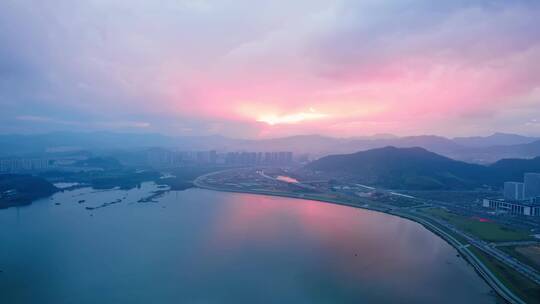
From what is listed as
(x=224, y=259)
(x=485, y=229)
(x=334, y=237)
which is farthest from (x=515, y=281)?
(x=224, y=259)

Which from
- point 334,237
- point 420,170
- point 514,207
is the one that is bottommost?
point 334,237

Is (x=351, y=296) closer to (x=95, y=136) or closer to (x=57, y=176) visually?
(x=57, y=176)

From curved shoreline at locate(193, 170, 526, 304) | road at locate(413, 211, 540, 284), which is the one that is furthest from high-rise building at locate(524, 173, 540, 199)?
road at locate(413, 211, 540, 284)

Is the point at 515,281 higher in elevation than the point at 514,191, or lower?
lower

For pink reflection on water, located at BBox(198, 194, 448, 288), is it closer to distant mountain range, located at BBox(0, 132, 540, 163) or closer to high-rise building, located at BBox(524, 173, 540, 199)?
high-rise building, located at BBox(524, 173, 540, 199)

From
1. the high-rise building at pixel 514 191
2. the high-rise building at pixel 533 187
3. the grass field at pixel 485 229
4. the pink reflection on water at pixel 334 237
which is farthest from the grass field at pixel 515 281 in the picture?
the high-rise building at pixel 533 187

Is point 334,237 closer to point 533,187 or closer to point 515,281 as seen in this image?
point 515,281
